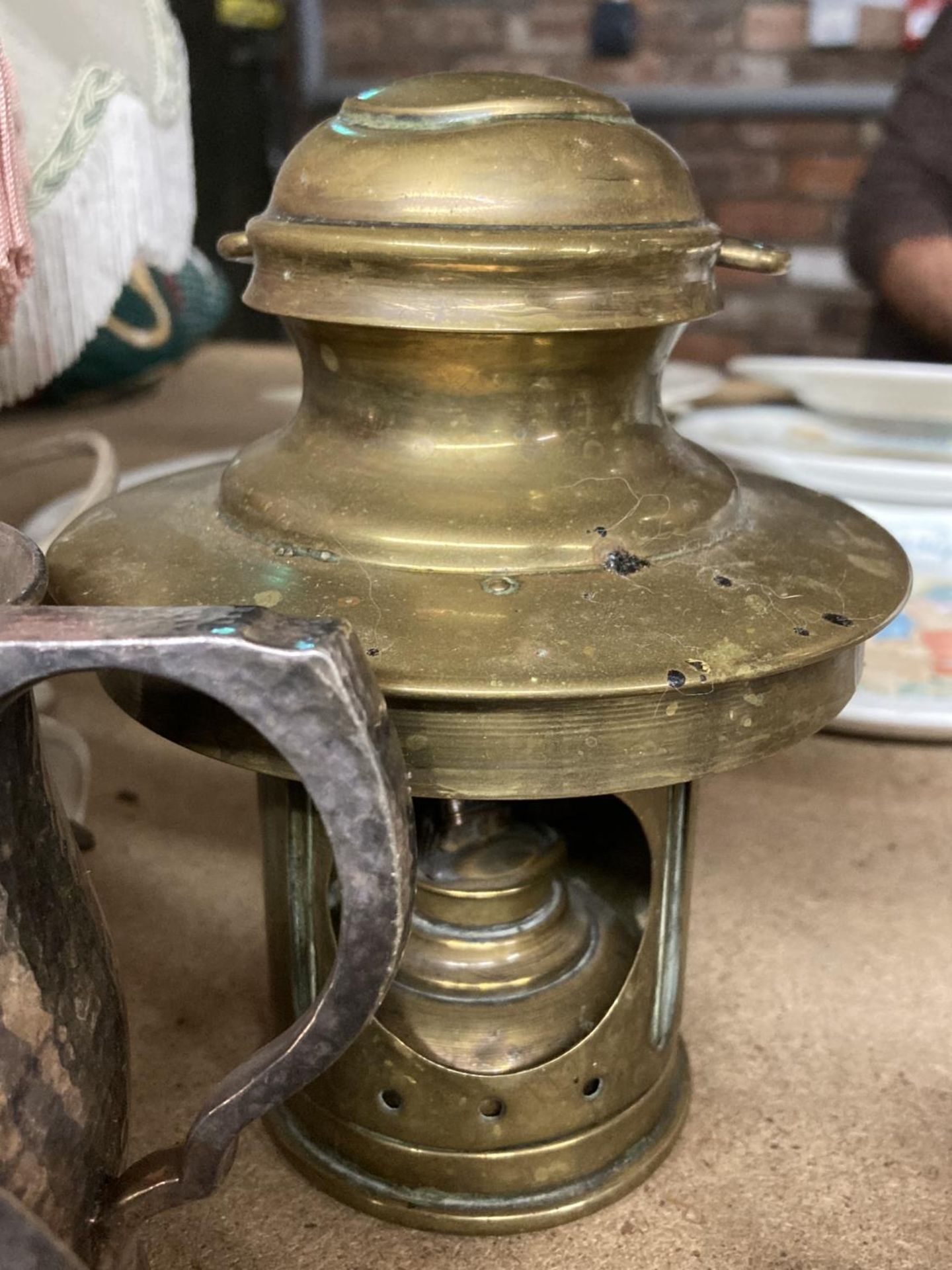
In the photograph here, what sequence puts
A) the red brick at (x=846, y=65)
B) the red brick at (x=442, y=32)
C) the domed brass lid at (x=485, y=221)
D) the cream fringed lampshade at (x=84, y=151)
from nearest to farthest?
1. the domed brass lid at (x=485, y=221)
2. the cream fringed lampshade at (x=84, y=151)
3. the red brick at (x=846, y=65)
4. the red brick at (x=442, y=32)

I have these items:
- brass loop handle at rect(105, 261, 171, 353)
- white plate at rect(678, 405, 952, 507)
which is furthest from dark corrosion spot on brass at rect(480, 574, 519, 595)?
brass loop handle at rect(105, 261, 171, 353)

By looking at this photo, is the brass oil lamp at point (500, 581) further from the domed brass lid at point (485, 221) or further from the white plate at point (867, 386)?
the white plate at point (867, 386)

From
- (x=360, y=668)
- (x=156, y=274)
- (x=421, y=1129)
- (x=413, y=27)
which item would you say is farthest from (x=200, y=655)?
(x=413, y=27)

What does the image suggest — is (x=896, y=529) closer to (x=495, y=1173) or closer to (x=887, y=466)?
(x=887, y=466)

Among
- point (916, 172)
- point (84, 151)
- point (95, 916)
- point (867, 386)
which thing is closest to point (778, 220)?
point (916, 172)

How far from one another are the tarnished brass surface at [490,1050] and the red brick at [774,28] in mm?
2517

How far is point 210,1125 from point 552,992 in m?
0.19

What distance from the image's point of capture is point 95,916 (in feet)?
1.17

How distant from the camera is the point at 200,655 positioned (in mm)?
282

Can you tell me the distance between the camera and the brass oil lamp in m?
0.37

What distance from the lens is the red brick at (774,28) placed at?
8.26 feet

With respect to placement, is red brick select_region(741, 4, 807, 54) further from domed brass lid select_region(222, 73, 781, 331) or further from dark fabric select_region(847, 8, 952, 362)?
domed brass lid select_region(222, 73, 781, 331)

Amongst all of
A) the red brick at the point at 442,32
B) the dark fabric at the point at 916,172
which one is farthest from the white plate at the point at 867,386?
the red brick at the point at 442,32

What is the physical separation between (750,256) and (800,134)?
7.95 ft
